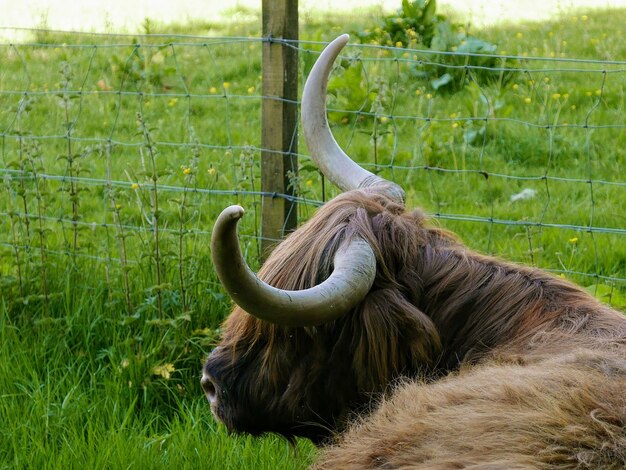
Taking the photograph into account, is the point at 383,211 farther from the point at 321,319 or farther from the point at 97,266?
the point at 97,266

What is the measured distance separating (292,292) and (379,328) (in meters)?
0.47

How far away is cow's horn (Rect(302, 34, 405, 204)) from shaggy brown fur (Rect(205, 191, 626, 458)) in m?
0.28

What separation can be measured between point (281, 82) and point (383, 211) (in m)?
1.73

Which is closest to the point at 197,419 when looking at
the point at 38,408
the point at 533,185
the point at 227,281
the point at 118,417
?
the point at 118,417

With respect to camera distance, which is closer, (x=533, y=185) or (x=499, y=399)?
(x=499, y=399)

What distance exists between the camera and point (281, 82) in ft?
16.1

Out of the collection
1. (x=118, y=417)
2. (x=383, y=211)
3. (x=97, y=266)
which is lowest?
(x=118, y=417)

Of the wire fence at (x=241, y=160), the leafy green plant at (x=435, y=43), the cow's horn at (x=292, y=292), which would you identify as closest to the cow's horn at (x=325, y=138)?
the cow's horn at (x=292, y=292)

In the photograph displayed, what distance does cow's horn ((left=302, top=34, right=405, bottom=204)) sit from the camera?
3.67 m

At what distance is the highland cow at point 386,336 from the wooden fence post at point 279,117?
1.27 m

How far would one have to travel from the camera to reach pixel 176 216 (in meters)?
6.62

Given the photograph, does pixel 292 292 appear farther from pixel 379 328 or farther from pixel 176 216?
pixel 176 216

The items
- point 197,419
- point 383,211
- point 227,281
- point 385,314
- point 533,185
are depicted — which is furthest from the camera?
point 533,185

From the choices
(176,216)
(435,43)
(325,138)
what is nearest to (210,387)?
(325,138)
